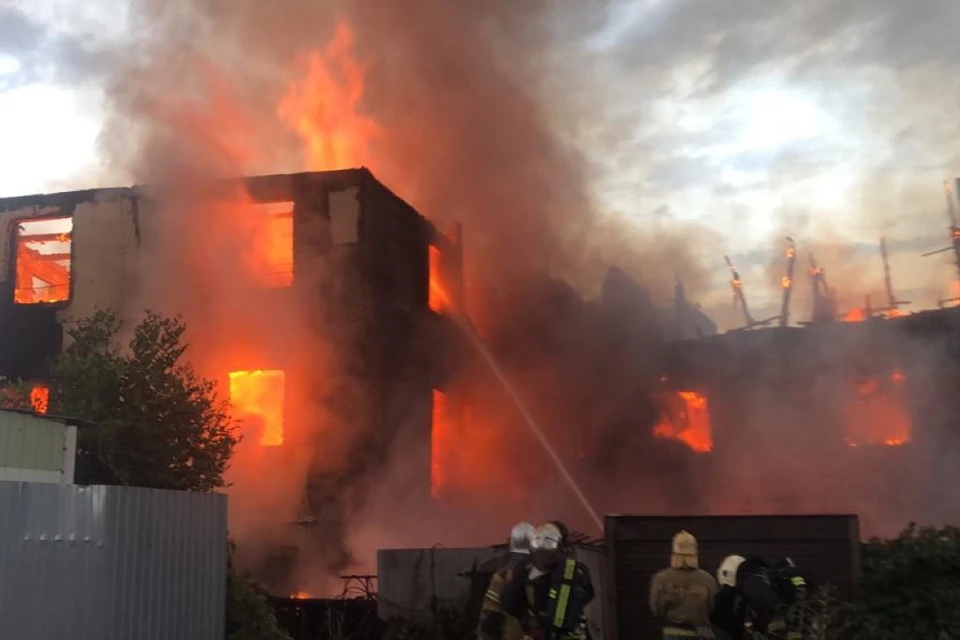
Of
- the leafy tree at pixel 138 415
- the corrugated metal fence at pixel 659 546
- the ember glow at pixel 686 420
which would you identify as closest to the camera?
the corrugated metal fence at pixel 659 546

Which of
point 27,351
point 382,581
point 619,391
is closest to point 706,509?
point 619,391

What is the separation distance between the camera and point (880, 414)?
1945cm

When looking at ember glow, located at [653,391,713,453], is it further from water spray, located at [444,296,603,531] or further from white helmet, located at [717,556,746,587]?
white helmet, located at [717,556,746,587]

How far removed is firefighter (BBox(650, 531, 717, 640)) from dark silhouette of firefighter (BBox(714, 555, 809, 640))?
0.08 meters

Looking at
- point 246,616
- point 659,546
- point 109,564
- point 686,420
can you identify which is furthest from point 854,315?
point 109,564

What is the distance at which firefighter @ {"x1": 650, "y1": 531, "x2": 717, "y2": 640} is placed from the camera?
19.0 ft

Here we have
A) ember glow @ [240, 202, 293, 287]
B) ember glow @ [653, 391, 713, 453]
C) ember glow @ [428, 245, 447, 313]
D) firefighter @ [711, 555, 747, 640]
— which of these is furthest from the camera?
ember glow @ [653, 391, 713, 453]

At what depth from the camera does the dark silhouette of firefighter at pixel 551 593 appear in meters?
5.31

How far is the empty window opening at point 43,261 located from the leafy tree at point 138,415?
7994 mm

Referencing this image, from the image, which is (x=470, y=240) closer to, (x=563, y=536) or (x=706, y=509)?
(x=706, y=509)

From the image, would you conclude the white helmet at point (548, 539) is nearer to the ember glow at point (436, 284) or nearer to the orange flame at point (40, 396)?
the orange flame at point (40, 396)

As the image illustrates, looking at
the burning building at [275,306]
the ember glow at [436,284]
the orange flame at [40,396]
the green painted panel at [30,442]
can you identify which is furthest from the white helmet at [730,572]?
the ember glow at [436,284]

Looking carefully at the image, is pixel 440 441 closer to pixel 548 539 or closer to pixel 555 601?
pixel 548 539

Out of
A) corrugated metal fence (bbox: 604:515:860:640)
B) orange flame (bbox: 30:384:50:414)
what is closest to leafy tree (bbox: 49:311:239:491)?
orange flame (bbox: 30:384:50:414)
